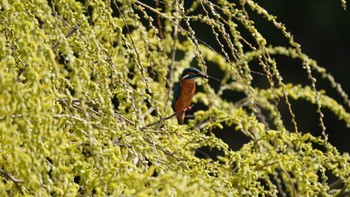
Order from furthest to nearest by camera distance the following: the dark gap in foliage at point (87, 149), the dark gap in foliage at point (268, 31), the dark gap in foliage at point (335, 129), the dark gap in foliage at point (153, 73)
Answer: the dark gap in foliage at point (268, 31) → the dark gap in foliage at point (335, 129) → the dark gap in foliage at point (153, 73) → the dark gap in foliage at point (87, 149)

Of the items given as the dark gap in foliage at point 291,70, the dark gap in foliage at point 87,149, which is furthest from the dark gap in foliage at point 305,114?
the dark gap in foliage at point 87,149

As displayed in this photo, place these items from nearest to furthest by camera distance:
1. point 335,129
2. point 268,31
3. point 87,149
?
point 87,149 < point 335,129 < point 268,31

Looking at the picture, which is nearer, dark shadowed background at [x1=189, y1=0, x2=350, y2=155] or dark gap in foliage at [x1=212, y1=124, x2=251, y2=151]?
dark gap in foliage at [x1=212, y1=124, x2=251, y2=151]

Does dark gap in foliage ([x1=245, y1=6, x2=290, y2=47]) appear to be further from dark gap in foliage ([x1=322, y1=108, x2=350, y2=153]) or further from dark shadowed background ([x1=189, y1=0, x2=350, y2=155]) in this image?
dark gap in foliage ([x1=322, y1=108, x2=350, y2=153])

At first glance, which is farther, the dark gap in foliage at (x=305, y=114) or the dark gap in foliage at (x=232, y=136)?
the dark gap in foliage at (x=305, y=114)

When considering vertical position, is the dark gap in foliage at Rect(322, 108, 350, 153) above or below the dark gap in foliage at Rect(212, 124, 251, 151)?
above

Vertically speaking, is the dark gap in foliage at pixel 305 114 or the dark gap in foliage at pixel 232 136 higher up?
the dark gap in foliage at pixel 305 114

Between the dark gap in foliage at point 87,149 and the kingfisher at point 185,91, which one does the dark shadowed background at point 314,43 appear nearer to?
the kingfisher at point 185,91

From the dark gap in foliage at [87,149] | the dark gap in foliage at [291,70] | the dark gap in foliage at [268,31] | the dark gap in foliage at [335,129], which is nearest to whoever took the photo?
the dark gap in foliage at [87,149]

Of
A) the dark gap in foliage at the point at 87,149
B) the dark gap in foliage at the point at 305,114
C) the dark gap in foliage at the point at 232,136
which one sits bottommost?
the dark gap in foliage at the point at 87,149

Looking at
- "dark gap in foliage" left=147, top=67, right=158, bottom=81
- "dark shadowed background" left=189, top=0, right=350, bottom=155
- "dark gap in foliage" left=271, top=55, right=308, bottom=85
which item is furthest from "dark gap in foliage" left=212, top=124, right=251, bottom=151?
"dark gap in foliage" left=147, top=67, right=158, bottom=81

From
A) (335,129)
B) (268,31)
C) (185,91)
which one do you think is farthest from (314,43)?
(185,91)

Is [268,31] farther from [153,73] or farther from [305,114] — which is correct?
[153,73]

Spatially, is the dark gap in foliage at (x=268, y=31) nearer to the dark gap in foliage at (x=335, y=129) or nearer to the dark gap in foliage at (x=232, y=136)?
the dark gap in foliage at (x=335, y=129)
